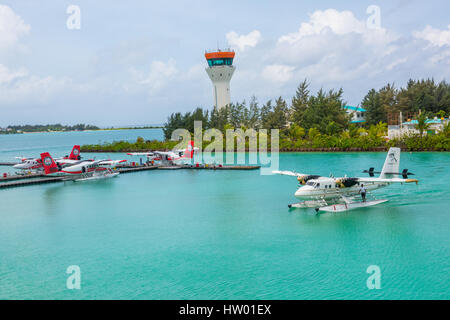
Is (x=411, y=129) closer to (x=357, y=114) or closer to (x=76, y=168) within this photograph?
(x=357, y=114)

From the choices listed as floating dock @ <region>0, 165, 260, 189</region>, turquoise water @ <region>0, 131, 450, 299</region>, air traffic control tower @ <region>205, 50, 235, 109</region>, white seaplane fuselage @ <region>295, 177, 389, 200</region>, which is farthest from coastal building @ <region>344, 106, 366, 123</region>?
white seaplane fuselage @ <region>295, 177, 389, 200</region>

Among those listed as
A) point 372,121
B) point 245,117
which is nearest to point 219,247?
point 245,117

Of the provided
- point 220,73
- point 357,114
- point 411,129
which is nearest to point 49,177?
point 220,73

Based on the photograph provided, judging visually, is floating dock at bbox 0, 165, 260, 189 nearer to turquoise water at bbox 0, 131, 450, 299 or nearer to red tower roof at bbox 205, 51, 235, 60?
turquoise water at bbox 0, 131, 450, 299

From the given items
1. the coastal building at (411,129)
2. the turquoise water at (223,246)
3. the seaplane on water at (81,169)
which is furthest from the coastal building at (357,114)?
the seaplane on water at (81,169)
